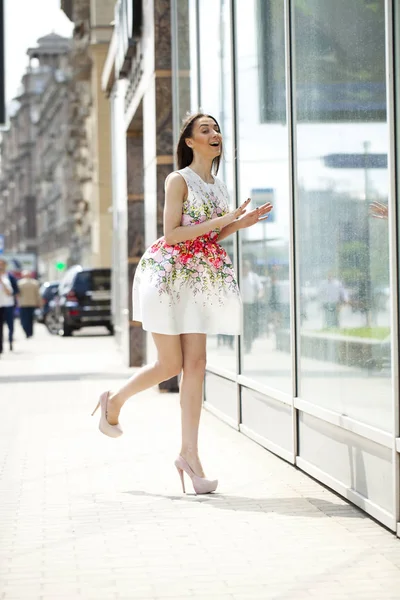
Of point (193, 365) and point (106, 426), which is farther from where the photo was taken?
point (106, 426)

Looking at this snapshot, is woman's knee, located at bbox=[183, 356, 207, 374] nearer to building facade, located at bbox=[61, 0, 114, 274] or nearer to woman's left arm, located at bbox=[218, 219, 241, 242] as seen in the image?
woman's left arm, located at bbox=[218, 219, 241, 242]

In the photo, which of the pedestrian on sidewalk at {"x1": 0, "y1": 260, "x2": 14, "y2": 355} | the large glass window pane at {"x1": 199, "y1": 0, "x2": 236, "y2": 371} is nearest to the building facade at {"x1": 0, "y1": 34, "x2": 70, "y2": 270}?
the pedestrian on sidewalk at {"x1": 0, "y1": 260, "x2": 14, "y2": 355}

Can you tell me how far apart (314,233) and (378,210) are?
1403 mm

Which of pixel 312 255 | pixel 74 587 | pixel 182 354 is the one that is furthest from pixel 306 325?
pixel 74 587

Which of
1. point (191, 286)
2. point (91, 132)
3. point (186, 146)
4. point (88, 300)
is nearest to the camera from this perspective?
point (191, 286)

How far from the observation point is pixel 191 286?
21.5 feet

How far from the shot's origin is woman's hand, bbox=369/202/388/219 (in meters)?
5.46

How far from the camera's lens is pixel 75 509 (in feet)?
20.1

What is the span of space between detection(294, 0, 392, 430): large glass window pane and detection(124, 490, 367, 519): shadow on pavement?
0.44 m

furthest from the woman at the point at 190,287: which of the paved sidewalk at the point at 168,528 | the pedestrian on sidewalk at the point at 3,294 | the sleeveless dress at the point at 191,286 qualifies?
the pedestrian on sidewalk at the point at 3,294

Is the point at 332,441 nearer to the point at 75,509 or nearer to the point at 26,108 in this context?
the point at 75,509

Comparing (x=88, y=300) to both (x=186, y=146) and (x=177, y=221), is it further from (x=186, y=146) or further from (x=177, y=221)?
(x=177, y=221)

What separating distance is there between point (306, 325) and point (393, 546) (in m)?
2.23

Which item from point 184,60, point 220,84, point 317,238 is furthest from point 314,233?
point 184,60
